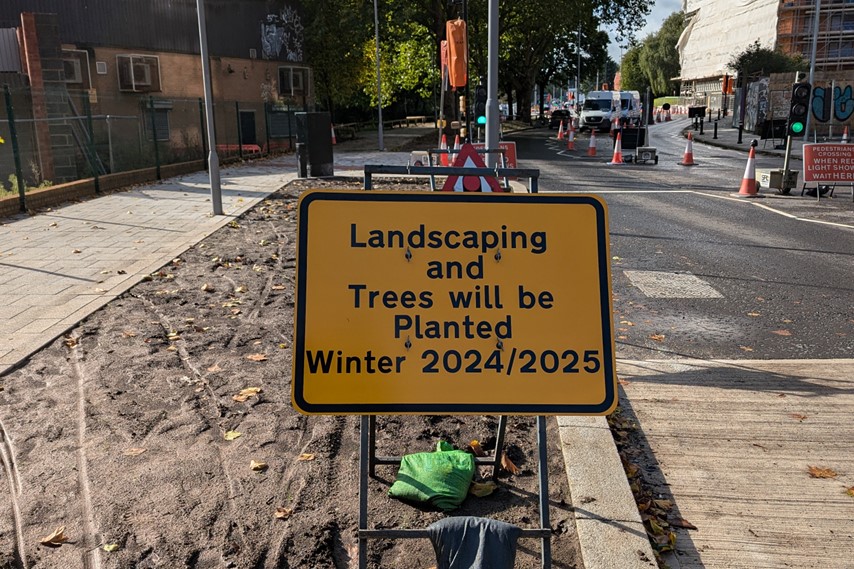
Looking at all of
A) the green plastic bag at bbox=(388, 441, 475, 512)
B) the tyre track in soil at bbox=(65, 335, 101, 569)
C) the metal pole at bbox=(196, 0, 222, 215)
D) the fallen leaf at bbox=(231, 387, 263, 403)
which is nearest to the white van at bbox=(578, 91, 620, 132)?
the metal pole at bbox=(196, 0, 222, 215)

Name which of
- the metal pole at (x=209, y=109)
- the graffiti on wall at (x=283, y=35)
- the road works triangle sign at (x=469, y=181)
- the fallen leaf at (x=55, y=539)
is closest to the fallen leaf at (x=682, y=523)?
the road works triangle sign at (x=469, y=181)

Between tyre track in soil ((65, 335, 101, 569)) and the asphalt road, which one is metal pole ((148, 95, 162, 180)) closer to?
the asphalt road

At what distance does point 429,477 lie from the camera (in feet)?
11.8

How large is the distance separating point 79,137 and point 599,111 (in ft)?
106

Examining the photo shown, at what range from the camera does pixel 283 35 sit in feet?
111

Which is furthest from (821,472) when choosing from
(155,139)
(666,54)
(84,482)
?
(666,54)

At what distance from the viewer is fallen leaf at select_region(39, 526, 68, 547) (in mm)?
3188

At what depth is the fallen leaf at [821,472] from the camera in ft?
12.1

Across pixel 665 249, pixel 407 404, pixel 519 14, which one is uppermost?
pixel 519 14

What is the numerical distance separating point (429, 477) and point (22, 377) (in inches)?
123

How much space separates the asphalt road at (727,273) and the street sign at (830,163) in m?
0.53

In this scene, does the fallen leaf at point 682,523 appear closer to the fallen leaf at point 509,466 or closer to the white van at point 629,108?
the fallen leaf at point 509,466

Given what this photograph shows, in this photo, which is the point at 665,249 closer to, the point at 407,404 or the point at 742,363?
the point at 742,363

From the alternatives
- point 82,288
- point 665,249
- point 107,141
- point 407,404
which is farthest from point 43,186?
point 407,404
